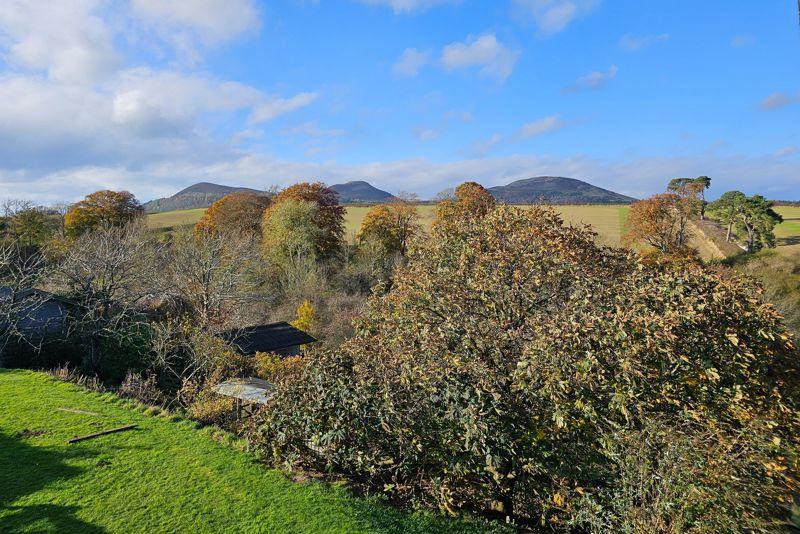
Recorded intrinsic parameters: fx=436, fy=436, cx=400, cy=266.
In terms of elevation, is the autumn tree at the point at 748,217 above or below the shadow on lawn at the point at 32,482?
above

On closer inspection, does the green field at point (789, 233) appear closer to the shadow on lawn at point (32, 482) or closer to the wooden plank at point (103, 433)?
the wooden plank at point (103, 433)

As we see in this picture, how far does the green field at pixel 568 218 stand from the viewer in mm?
51206

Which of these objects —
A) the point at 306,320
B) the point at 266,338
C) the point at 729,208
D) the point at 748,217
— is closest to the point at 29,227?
the point at 306,320

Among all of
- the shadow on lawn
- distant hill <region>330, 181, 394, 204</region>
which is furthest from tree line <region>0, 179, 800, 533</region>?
distant hill <region>330, 181, 394, 204</region>

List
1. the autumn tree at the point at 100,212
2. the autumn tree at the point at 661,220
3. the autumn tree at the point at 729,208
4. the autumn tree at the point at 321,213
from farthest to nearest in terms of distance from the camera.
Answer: the autumn tree at the point at 100,212 → the autumn tree at the point at 321,213 → the autumn tree at the point at 729,208 → the autumn tree at the point at 661,220

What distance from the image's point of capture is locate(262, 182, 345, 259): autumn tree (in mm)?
44750

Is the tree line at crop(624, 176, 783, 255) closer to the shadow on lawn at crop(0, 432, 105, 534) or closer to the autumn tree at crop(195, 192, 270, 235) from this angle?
the shadow on lawn at crop(0, 432, 105, 534)

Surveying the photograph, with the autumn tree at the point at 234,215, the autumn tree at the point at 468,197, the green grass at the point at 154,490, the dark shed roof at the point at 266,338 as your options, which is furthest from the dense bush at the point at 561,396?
the autumn tree at the point at 234,215

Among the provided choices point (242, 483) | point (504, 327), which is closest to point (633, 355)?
point (504, 327)

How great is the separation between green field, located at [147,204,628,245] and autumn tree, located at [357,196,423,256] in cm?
289

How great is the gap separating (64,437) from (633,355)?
14.5m

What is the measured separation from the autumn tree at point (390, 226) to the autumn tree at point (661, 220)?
70.3 feet

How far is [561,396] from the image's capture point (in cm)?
781

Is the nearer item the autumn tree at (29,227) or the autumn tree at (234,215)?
the autumn tree at (29,227)
